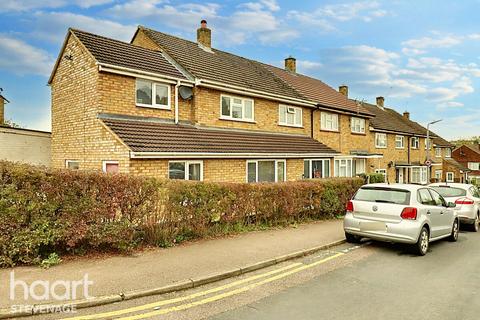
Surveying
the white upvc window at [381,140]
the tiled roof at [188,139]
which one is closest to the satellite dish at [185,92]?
the tiled roof at [188,139]

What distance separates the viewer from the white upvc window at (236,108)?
53.1 feet

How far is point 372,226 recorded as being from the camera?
7.95 m

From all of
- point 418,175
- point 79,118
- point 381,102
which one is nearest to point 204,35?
point 79,118

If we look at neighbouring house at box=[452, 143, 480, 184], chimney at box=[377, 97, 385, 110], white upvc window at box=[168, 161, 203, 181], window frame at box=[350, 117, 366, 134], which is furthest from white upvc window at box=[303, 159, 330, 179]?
neighbouring house at box=[452, 143, 480, 184]

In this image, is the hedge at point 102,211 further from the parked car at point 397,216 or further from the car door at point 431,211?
the car door at point 431,211

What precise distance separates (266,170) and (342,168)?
8379 millimetres

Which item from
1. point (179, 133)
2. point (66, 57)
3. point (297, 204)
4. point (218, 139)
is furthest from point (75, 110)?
point (297, 204)

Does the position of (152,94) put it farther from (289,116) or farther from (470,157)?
(470,157)

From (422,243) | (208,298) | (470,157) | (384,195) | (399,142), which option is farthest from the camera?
(470,157)

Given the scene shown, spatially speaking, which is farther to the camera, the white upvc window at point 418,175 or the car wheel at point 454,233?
the white upvc window at point 418,175

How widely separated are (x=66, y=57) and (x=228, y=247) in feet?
35.5

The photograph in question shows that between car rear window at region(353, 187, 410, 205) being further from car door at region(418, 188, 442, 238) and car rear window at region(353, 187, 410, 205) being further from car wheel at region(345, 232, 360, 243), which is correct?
car wheel at region(345, 232, 360, 243)

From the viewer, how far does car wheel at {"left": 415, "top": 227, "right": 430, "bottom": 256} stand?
766cm

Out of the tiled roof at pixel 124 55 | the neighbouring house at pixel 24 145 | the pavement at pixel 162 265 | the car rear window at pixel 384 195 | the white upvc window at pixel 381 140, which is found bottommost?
the pavement at pixel 162 265
